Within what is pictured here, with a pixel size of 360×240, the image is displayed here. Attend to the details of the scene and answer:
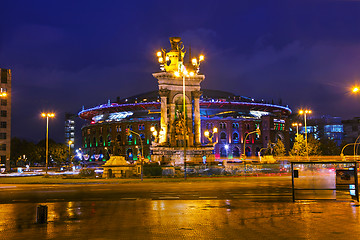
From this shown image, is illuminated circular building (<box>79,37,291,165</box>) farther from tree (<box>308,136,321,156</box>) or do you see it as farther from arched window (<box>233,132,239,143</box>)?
tree (<box>308,136,321,156</box>)

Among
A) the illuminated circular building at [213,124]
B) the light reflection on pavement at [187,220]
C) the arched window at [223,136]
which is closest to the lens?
the light reflection on pavement at [187,220]

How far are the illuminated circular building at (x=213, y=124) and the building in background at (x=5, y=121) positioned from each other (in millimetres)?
46660

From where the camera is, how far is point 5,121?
4033 inches

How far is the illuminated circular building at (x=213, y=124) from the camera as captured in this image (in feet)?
490

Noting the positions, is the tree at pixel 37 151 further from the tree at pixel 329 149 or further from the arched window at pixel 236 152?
the tree at pixel 329 149

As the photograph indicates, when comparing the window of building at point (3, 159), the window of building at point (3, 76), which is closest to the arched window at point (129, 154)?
the window of building at point (3, 159)

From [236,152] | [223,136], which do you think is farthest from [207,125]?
[236,152]

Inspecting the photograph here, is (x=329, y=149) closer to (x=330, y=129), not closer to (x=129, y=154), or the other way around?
(x=330, y=129)

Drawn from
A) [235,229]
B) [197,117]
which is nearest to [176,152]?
[197,117]

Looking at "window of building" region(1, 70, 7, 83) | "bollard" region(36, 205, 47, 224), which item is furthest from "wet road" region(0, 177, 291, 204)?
"window of building" region(1, 70, 7, 83)

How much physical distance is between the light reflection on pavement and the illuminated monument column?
4420cm

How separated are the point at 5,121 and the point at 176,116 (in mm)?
56053

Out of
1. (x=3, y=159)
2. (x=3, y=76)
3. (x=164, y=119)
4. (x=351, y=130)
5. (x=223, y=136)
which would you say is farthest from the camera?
(x=351, y=130)

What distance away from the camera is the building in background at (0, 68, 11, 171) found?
10088 cm
